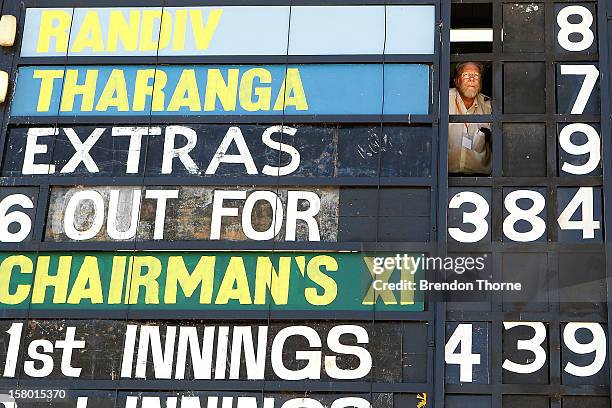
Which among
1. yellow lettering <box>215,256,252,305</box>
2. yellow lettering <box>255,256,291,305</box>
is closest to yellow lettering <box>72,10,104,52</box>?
yellow lettering <box>215,256,252,305</box>

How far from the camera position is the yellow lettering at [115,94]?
452 inches

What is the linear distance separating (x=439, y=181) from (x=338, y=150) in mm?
960

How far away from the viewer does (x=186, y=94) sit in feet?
37.7

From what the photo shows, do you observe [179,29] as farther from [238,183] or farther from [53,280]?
[53,280]

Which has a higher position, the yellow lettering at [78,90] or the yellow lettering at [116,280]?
the yellow lettering at [78,90]

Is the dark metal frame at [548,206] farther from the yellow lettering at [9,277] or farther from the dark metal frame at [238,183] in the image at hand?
the yellow lettering at [9,277]

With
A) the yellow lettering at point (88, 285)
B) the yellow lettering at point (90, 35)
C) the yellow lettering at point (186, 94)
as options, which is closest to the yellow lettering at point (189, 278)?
the yellow lettering at point (88, 285)

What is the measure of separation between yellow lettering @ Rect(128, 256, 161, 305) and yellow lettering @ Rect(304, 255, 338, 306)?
132cm

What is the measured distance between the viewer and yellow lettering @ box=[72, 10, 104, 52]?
464 inches

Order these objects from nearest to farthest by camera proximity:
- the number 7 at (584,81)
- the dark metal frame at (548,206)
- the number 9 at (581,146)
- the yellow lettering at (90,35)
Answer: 1. the dark metal frame at (548,206)
2. the number 9 at (581,146)
3. the number 7 at (584,81)
4. the yellow lettering at (90,35)

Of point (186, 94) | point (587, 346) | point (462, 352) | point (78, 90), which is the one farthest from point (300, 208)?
point (587, 346)

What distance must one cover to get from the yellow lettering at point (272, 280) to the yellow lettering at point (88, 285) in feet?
4.53

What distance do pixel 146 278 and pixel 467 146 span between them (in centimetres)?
313

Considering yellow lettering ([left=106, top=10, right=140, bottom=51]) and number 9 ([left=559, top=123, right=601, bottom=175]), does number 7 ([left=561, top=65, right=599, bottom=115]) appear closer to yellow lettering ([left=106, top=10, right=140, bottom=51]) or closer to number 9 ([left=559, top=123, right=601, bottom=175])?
number 9 ([left=559, top=123, right=601, bottom=175])
